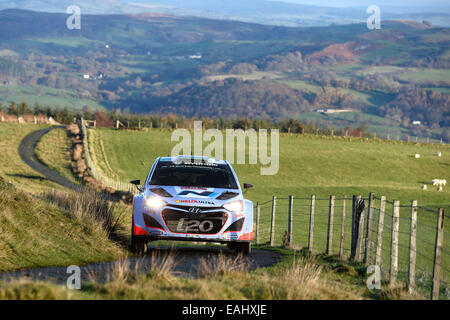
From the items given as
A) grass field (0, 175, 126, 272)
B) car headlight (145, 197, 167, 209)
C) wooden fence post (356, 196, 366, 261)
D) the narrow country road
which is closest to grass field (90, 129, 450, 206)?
the narrow country road

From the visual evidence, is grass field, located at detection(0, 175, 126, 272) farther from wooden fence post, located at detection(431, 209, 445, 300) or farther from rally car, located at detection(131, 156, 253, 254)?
wooden fence post, located at detection(431, 209, 445, 300)

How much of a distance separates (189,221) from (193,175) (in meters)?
2.58

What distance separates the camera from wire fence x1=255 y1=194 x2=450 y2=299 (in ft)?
37.2

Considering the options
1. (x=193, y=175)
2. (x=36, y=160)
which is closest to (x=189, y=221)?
(x=193, y=175)

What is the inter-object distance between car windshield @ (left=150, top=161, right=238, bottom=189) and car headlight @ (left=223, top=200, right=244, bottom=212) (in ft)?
3.09

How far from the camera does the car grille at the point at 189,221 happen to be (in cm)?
1305

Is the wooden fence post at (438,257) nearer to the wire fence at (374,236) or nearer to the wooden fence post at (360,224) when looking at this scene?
the wire fence at (374,236)

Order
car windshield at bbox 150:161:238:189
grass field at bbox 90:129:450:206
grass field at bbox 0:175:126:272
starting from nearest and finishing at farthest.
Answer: grass field at bbox 0:175:126:272, car windshield at bbox 150:161:238:189, grass field at bbox 90:129:450:206

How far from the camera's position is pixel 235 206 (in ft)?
43.8

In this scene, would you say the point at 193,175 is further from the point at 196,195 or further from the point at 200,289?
the point at 200,289

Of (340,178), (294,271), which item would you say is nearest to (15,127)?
(340,178)
